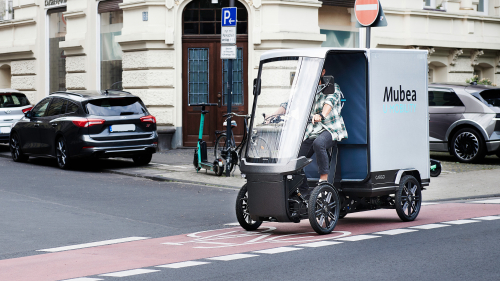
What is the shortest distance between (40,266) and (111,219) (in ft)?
9.39

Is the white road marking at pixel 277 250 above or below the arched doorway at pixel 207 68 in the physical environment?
below

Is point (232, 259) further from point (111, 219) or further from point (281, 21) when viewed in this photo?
point (281, 21)

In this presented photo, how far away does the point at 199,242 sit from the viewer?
8445 mm

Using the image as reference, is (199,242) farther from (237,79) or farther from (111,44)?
(111,44)

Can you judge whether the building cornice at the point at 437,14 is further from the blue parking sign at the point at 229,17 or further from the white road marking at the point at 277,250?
the white road marking at the point at 277,250

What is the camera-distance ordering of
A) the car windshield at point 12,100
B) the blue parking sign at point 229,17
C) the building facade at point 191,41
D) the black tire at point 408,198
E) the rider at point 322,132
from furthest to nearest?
the car windshield at point 12,100 → the building facade at point 191,41 → the blue parking sign at point 229,17 → the black tire at point 408,198 → the rider at point 322,132

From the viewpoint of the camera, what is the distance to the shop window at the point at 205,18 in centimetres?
1952

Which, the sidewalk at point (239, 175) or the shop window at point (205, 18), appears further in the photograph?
the shop window at point (205, 18)

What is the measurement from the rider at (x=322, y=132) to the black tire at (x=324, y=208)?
0.64 feet

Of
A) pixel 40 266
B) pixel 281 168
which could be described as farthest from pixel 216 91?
pixel 40 266

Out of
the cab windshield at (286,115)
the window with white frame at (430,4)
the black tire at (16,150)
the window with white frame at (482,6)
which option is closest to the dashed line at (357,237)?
the cab windshield at (286,115)

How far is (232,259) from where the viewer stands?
290 inches

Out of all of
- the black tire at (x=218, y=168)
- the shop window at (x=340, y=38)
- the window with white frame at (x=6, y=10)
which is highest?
the window with white frame at (x=6, y=10)

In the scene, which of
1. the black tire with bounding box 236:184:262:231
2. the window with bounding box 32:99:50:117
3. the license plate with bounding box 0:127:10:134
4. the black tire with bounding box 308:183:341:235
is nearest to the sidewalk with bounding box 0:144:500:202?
the window with bounding box 32:99:50:117
